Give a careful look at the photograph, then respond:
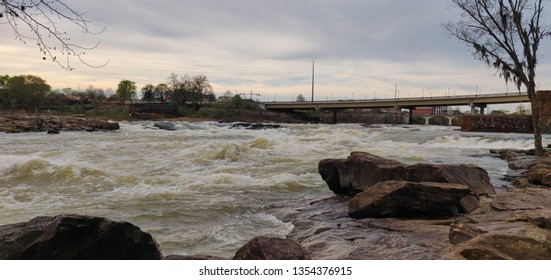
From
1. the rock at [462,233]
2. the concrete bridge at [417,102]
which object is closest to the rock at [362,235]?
the rock at [462,233]

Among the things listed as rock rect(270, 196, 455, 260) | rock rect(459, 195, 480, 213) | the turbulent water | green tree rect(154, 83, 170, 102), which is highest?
green tree rect(154, 83, 170, 102)

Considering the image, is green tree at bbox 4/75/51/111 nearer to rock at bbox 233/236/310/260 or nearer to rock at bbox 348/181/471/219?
rock at bbox 348/181/471/219

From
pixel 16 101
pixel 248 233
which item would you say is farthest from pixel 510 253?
pixel 16 101

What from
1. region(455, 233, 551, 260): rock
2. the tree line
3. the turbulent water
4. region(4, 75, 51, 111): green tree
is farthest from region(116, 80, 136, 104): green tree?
region(455, 233, 551, 260): rock

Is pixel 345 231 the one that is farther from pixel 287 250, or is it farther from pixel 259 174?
pixel 259 174

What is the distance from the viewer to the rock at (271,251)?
4.57 metres

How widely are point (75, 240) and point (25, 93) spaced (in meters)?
94.8

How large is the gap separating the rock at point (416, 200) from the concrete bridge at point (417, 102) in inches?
2727

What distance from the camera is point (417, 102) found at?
301 feet

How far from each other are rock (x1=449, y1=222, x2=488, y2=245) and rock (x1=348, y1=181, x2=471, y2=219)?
1.81 metres

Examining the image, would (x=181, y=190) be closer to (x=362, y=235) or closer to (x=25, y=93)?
(x=362, y=235)

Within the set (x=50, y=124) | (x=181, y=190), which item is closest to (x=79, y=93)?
(x=50, y=124)

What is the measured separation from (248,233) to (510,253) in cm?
438

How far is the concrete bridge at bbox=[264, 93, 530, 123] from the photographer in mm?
77125
